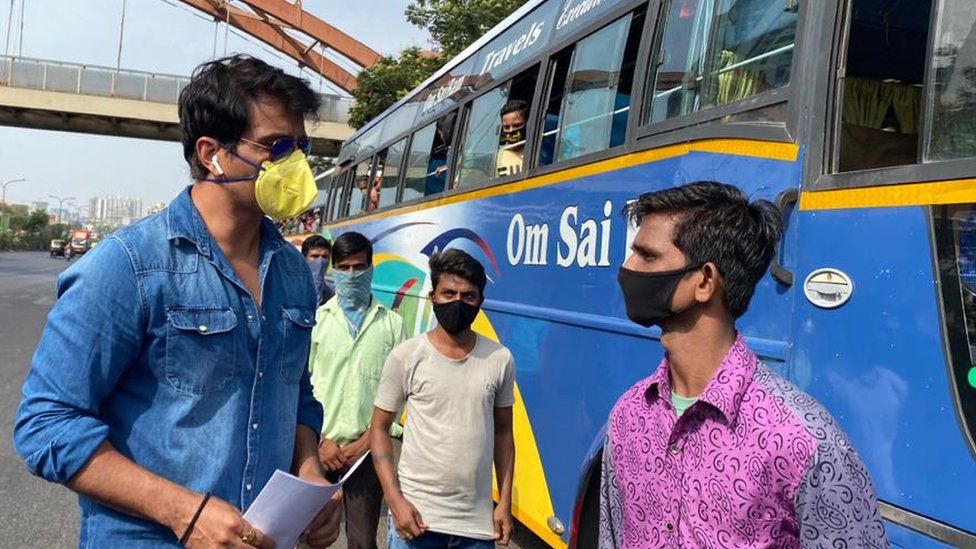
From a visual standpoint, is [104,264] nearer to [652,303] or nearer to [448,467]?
[652,303]

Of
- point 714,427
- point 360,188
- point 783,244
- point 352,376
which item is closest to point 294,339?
point 714,427

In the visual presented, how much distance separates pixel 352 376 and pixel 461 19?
15.7 metres

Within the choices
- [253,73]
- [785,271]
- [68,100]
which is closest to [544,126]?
[785,271]

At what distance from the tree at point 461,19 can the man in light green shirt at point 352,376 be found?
14.8 meters

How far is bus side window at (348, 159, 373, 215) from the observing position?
9867 mm

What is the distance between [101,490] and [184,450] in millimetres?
177

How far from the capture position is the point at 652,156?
3.44m

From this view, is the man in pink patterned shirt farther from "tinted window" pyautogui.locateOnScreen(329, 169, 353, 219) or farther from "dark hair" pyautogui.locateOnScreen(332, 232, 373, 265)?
"tinted window" pyautogui.locateOnScreen(329, 169, 353, 219)

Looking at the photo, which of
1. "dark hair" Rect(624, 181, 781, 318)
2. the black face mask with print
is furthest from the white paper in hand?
the black face mask with print

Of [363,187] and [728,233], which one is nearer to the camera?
[728,233]

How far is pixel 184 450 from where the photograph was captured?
63.9 inches

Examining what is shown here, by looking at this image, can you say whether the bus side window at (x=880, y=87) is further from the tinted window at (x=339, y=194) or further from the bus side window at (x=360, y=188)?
the tinted window at (x=339, y=194)

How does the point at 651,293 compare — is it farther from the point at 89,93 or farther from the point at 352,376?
the point at 89,93

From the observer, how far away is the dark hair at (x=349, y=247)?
3928 millimetres
